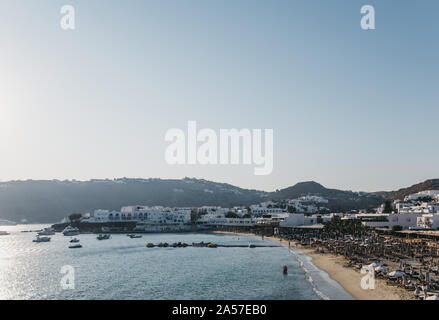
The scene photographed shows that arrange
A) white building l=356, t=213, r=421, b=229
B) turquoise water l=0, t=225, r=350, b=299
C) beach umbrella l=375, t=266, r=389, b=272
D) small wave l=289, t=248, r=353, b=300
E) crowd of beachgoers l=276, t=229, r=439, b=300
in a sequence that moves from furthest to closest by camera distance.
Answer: white building l=356, t=213, r=421, b=229
beach umbrella l=375, t=266, r=389, b=272
turquoise water l=0, t=225, r=350, b=299
small wave l=289, t=248, r=353, b=300
crowd of beachgoers l=276, t=229, r=439, b=300

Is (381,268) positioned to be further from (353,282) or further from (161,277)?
(161,277)

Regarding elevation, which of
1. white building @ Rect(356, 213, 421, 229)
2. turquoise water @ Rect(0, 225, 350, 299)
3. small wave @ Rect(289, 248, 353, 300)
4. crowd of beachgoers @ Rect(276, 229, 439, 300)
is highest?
white building @ Rect(356, 213, 421, 229)

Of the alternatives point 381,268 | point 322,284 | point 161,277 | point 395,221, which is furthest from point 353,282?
point 395,221

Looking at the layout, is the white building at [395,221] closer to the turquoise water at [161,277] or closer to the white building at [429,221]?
the white building at [429,221]

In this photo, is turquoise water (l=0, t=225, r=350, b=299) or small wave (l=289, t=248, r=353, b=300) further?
turquoise water (l=0, t=225, r=350, b=299)

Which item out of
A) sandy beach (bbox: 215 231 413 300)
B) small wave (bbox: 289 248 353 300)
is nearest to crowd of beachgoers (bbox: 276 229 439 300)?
sandy beach (bbox: 215 231 413 300)

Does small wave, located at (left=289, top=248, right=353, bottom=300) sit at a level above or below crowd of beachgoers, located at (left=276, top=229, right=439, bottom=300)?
below

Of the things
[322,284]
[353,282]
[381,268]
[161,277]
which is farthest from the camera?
[161,277]

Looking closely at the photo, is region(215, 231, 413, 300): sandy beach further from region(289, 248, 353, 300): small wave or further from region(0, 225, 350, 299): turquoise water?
region(0, 225, 350, 299): turquoise water
